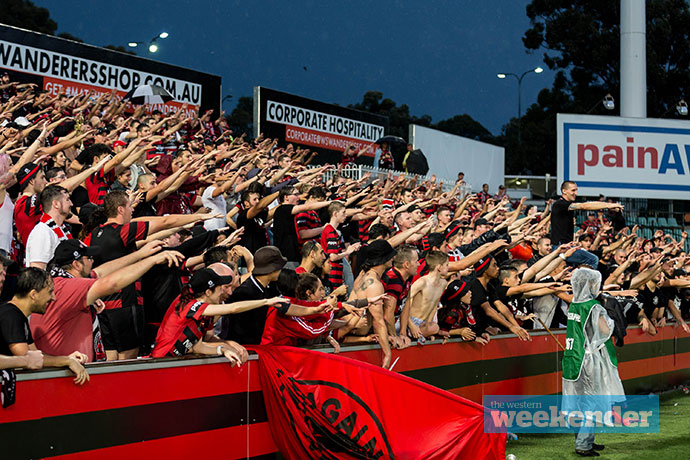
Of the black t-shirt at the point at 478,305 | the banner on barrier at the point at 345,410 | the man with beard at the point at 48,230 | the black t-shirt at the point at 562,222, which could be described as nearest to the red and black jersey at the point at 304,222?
the black t-shirt at the point at 478,305

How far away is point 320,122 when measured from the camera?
102 feet

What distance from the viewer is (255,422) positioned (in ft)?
24.1

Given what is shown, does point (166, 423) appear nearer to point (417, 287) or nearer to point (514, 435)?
point (417, 287)

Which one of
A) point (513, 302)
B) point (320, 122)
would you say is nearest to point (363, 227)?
point (513, 302)

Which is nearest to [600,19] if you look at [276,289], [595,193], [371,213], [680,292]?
[595,193]

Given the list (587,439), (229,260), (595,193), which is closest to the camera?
(229,260)

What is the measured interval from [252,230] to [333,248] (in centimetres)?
117

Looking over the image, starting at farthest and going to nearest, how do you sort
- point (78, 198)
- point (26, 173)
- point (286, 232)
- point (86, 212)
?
point (286, 232), point (78, 198), point (26, 173), point (86, 212)

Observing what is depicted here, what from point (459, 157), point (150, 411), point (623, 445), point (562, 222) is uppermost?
point (459, 157)

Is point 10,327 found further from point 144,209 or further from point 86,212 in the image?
point 144,209

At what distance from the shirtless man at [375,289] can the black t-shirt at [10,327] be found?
12.1ft

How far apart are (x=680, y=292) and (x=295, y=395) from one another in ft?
39.4

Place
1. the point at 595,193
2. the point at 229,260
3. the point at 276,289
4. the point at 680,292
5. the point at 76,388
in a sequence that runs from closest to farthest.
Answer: the point at 76,388
the point at 229,260
the point at 276,289
the point at 680,292
the point at 595,193

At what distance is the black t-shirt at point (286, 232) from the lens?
1166 cm
